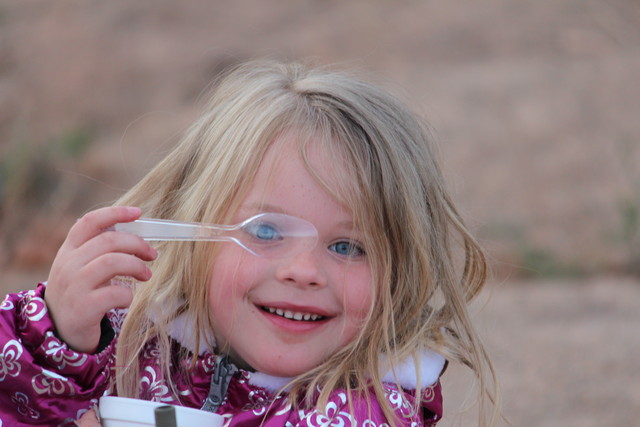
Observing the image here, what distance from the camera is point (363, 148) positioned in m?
1.76

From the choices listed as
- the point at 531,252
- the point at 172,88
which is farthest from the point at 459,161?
the point at 172,88

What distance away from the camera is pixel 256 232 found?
1.68m

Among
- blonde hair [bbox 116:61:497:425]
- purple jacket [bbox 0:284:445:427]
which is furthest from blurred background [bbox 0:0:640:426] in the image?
purple jacket [bbox 0:284:445:427]

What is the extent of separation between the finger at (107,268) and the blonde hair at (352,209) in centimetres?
19

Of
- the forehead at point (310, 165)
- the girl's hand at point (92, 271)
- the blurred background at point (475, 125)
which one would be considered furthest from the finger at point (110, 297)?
the blurred background at point (475, 125)

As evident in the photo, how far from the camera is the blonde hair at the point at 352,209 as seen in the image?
1727 millimetres

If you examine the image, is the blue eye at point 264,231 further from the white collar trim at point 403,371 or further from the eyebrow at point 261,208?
the white collar trim at point 403,371

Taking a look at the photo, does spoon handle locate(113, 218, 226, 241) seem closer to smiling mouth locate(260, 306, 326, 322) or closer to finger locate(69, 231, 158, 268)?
finger locate(69, 231, 158, 268)

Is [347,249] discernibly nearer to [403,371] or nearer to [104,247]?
[403,371]

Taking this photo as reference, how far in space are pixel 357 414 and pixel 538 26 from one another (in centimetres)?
826

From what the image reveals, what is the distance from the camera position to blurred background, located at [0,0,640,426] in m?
3.32

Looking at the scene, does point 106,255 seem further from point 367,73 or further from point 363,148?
point 367,73

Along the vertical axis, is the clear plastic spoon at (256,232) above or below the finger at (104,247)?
above

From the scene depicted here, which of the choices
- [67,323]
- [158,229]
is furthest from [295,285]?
[67,323]
